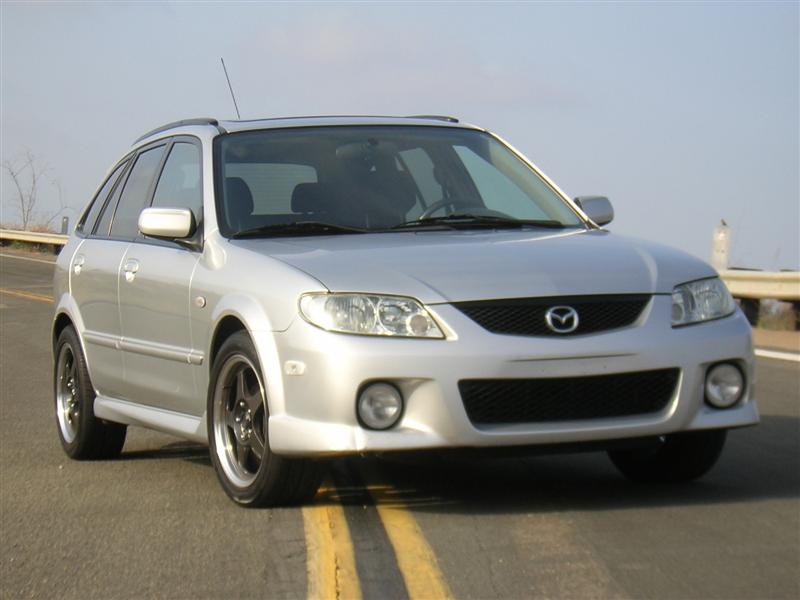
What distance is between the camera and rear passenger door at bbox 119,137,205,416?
7.19 meters

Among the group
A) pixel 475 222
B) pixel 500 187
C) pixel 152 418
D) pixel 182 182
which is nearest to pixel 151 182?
pixel 182 182

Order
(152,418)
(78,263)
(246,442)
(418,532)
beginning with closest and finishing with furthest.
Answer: (418,532)
(246,442)
(152,418)
(78,263)

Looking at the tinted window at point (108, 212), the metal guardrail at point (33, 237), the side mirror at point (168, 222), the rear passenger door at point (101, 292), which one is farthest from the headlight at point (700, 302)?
the metal guardrail at point (33, 237)

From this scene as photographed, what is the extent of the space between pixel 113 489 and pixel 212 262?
1.20 meters

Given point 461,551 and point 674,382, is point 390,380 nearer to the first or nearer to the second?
point 461,551

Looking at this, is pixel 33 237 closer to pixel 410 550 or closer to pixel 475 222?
pixel 475 222

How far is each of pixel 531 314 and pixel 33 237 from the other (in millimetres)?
30675

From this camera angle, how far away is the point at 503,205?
7.58 metres

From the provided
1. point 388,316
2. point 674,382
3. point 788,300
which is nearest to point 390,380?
point 388,316

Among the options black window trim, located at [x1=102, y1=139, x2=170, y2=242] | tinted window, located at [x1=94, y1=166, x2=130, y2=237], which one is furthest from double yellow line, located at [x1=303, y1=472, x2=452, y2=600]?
tinted window, located at [x1=94, y1=166, x2=130, y2=237]

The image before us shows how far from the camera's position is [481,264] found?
20.4 feet

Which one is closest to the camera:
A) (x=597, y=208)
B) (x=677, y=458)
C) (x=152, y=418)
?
(x=677, y=458)

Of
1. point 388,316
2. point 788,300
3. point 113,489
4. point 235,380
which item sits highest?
point 388,316

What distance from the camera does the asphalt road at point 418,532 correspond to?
514 centimetres
